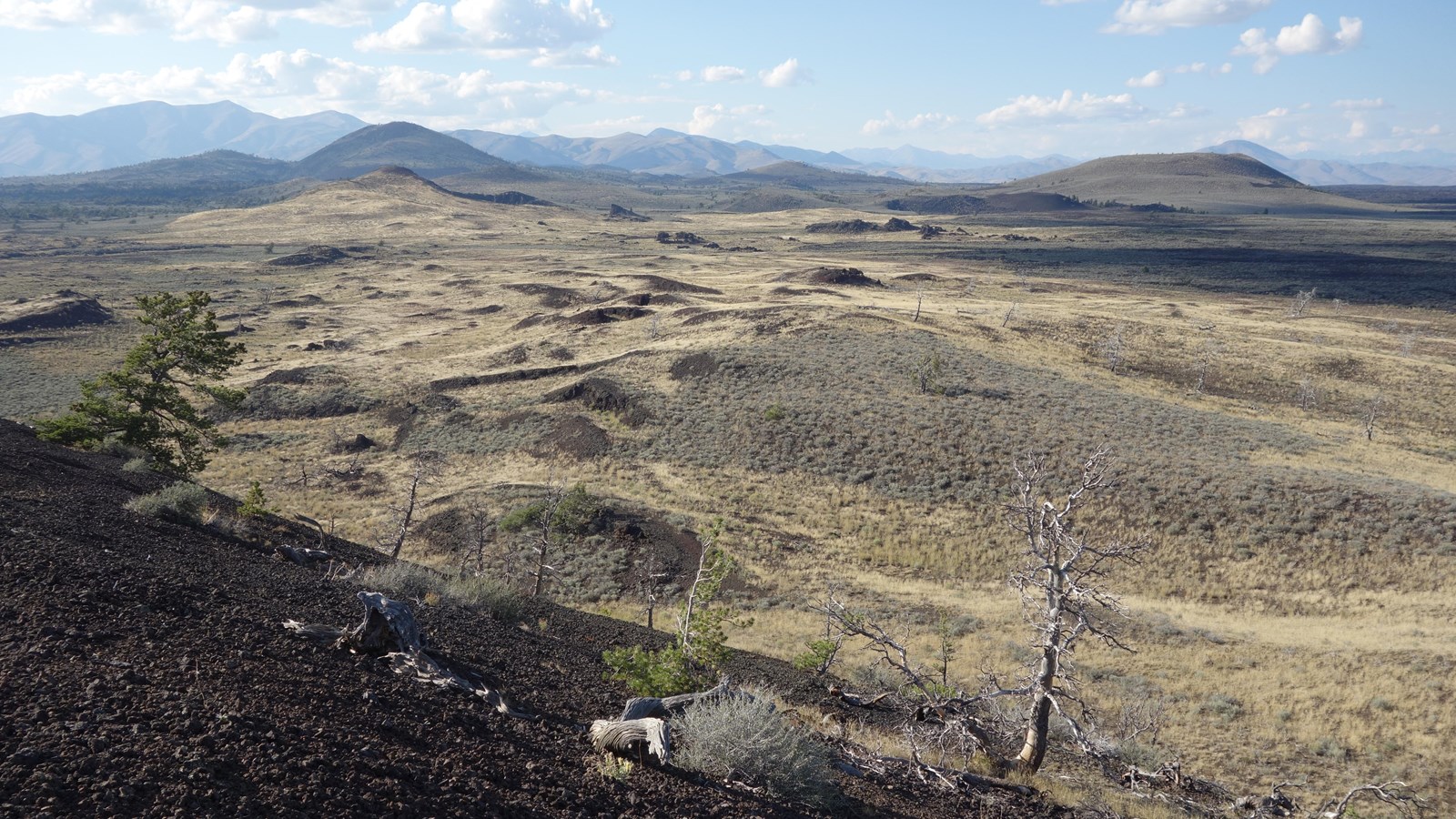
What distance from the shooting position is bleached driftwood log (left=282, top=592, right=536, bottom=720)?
8773 millimetres

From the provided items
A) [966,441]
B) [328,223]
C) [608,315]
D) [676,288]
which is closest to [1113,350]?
[966,441]

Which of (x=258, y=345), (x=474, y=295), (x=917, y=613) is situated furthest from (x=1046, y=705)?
(x=474, y=295)

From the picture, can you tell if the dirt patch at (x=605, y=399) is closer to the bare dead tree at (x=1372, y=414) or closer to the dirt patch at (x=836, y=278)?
the bare dead tree at (x=1372, y=414)

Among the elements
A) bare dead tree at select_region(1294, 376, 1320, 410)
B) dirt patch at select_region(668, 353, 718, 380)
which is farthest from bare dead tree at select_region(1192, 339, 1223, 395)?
dirt patch at select_region(668, 353, 718, 380)

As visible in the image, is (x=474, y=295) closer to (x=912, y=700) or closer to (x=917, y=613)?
(x=917, y=613)

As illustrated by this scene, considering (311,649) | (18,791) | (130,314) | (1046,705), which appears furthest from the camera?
(130,314)

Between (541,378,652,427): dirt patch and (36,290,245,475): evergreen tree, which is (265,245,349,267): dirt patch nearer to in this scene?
(541,378,652,427): dirt patch

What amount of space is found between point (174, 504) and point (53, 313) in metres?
76.2

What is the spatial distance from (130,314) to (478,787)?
92629 mm

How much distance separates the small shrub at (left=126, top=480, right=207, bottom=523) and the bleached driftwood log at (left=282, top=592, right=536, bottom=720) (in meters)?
7.58

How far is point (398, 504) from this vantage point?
32812 millimetres

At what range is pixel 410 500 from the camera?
27125mm

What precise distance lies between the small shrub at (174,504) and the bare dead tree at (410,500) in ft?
26.0

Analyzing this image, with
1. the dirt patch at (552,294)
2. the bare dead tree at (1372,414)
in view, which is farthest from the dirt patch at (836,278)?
the bare dead tree at (1372,414)
